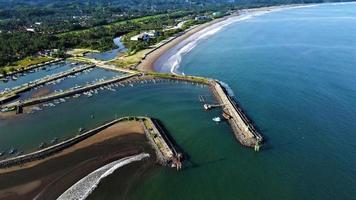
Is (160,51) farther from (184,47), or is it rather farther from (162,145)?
(162,145)

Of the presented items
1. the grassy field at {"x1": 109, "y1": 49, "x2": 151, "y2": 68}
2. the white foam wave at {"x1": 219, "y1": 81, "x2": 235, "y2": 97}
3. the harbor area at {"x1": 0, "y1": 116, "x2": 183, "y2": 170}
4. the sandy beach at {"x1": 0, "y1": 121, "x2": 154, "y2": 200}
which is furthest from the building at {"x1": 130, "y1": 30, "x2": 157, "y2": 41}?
the sandy beach at {"x1": 0, "y1": 121, "x2": 154, "y2": 200}

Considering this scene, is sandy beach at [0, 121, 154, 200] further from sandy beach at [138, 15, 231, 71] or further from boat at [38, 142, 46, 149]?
sandy beach at [138, 15, 231, 71]

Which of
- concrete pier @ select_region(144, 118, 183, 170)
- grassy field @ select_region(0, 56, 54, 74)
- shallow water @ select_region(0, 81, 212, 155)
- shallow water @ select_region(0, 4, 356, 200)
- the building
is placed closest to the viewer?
shallow water @ select_region(0, 4, 356, 200)

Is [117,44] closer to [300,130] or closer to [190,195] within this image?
[300,130]

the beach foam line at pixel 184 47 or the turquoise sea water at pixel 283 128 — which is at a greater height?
the beach foam line at pixel 184 47

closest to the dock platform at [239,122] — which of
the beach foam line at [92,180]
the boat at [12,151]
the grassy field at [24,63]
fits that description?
the beach foam line at [92,180]

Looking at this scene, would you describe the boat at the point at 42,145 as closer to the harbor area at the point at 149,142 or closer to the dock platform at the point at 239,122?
the harbor area at the point at 149,142

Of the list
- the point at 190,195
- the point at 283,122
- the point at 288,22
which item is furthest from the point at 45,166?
the point at 288,22
